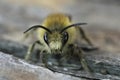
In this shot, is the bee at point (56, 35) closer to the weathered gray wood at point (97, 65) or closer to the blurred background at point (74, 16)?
Answer: the weathered gray wood at point (97, 65)

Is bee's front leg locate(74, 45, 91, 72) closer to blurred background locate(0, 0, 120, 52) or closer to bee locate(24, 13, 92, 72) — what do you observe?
bee locate(24, 13, 92, 72)

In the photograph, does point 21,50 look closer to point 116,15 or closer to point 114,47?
point 114,47

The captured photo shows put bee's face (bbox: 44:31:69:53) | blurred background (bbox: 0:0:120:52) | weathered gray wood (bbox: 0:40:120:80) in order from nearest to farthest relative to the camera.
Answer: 1. weathered gray wood (bbox: 0:40:120:80)
2. bee's face (bbox: 44:31:69:53)
3. blurred background (bbox: 0:0:120:52)

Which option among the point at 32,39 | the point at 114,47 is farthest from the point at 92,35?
the point at 32,39

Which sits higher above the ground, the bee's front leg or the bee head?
the bee head

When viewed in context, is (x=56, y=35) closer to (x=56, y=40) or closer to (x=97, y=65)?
(x=56, y=40)

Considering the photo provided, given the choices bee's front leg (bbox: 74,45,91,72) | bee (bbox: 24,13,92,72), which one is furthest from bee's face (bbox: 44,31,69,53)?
bee's front leg (bbox: 74,45,91,72)

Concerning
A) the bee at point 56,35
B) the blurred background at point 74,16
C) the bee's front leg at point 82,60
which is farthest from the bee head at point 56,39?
the blurred background at point 74,16

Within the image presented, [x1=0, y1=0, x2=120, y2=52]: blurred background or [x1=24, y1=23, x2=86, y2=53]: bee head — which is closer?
[x1=24, y1=23, x2=86, y2=53]: bee head

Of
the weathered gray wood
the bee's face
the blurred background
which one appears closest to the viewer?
the weathered gray wood
